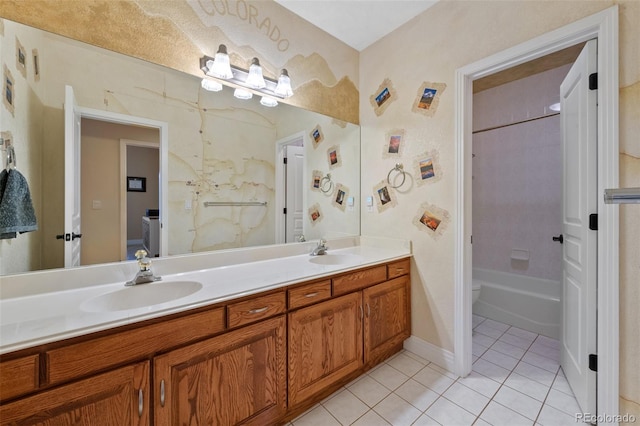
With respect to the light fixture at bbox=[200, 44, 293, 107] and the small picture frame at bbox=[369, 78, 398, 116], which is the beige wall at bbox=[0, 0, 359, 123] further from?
the small picture frame at bbox=[369, 78, 398, 116]

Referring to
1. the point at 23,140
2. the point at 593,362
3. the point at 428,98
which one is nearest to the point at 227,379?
A: the point at 23,140

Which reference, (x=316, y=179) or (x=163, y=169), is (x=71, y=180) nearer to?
(x=163, y=169)

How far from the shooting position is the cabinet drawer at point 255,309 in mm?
1144

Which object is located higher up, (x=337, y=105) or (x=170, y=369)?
(x=337, y=105)

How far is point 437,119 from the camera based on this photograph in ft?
6.27

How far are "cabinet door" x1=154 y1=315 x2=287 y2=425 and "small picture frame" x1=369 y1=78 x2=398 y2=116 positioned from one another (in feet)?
6.18

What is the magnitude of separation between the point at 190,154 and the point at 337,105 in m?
1.33

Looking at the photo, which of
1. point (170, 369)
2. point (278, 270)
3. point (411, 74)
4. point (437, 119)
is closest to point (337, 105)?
point (411, 74)

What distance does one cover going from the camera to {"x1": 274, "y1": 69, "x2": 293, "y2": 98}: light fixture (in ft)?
6.07

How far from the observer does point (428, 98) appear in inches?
77.4

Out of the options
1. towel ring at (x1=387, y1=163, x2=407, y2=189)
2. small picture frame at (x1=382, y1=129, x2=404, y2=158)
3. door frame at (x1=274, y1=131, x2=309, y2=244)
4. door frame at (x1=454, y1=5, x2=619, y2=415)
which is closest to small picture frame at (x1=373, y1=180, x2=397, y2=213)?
towel ring at (x1=387, y1=163, x2=407, y2=189)

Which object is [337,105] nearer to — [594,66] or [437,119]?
[437,119]

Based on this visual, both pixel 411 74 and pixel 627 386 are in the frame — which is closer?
pixel 627 386

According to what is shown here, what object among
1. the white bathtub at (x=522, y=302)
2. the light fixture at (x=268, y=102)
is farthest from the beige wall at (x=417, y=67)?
the white bathtub at (x=522, y=302)
